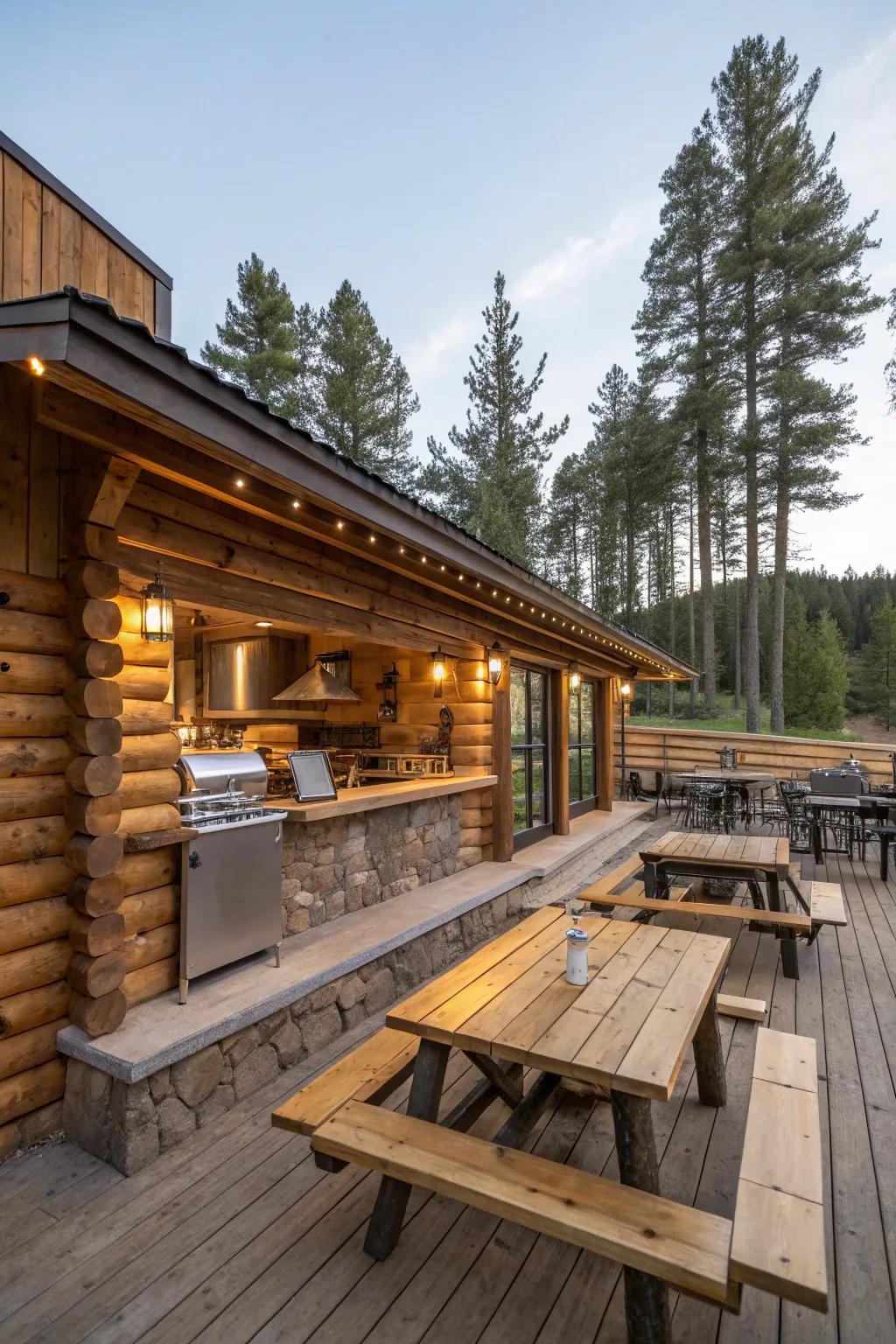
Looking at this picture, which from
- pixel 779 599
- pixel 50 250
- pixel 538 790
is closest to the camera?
pixel 50 250

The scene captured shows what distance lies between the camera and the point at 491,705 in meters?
5.90

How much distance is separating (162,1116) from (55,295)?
9.01 ft

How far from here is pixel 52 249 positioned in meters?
3.48

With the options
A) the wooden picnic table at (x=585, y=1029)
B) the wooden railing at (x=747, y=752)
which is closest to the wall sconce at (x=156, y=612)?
the wooden picnic table at (x=585, y=1029)

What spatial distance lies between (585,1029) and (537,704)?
569 cm

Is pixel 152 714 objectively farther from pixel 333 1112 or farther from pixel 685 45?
pixel 685 45

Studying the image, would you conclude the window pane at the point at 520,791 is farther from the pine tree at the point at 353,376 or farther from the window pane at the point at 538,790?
the pine tree at the point at 353,376

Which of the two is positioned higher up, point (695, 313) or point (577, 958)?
point (695, 313)

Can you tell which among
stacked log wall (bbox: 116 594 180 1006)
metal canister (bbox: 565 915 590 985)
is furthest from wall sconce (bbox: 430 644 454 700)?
metal canister (bbox: 565 915 590 985)

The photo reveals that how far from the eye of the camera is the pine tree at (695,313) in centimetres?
1449

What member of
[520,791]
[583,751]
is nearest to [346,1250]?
[520,791]

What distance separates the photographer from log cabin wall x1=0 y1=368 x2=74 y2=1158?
2383 millimetres

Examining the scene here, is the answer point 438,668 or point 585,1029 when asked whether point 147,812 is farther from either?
point 438,668

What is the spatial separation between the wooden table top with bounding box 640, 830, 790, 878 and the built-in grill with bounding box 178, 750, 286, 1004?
2.92 metres
